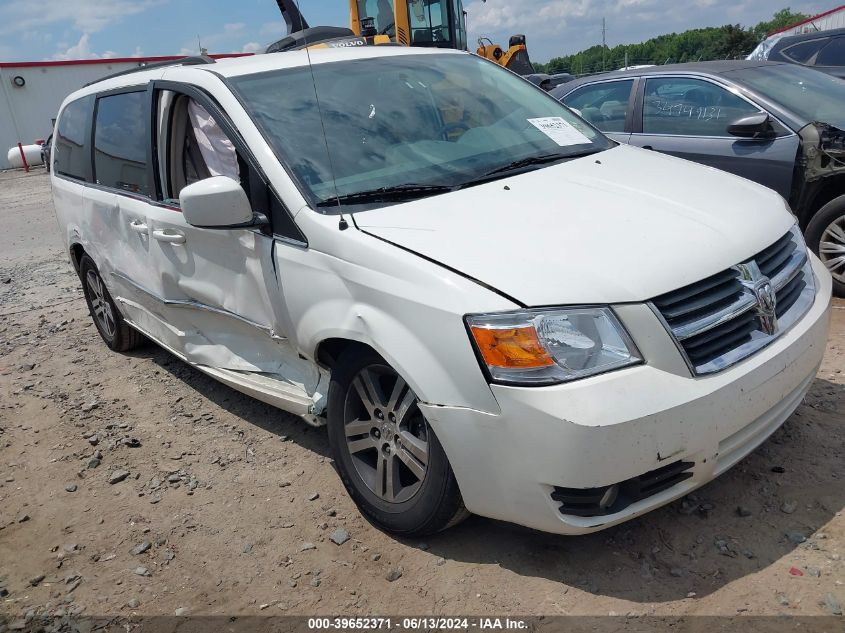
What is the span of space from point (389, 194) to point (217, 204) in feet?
2.31

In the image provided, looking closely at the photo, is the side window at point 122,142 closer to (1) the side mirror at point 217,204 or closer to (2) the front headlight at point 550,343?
(1) the side mirror at point 217,204

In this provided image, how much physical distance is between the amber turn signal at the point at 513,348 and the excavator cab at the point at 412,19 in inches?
424

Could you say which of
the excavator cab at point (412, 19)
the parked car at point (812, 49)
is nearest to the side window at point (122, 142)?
the parked car at point (812, 49)

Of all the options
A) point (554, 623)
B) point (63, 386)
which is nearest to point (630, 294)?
point (554, 623)

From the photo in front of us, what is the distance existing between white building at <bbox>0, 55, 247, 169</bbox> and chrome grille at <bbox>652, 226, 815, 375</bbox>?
29.3 meters

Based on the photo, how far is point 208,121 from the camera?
361cm

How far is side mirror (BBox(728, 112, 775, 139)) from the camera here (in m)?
5.01

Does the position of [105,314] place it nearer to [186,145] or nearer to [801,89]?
[186,145]

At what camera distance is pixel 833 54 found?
8359 millimetres

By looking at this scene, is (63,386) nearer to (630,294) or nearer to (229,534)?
(229,534)

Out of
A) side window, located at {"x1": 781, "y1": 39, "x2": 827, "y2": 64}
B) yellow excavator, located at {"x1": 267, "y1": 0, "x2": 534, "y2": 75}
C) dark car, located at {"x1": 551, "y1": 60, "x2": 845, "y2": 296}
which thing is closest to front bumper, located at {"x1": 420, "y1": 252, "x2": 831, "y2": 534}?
dark car, located at {"x1": 551, "y1": 60, "x2": 845, "y2": 296}

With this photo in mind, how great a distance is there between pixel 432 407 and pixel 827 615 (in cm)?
137

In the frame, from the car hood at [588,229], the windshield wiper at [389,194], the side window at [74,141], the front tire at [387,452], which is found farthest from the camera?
the side window at [74,141]

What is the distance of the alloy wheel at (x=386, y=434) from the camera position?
8.83 ft
